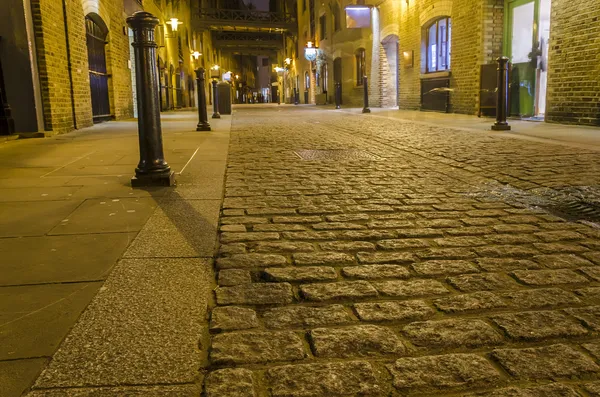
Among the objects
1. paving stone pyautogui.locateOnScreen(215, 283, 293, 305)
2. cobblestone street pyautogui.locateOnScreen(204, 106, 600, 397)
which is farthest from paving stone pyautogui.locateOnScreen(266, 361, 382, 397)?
paving stone pyautogui.locateOnScreen(215, 283, 293, 305)

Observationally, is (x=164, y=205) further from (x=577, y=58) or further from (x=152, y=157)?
(x=577, y=58)

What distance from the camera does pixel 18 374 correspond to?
142cm

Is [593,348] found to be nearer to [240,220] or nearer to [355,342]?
[355,342]

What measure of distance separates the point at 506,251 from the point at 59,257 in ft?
7.15

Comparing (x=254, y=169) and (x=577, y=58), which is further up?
(x=577, y=58)

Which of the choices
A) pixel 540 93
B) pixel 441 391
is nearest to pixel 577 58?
pixel 540 93

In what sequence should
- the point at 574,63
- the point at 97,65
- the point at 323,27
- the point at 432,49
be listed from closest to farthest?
the point at 574,63, the point at 97,65, the point at 432,49, the point at 323,27

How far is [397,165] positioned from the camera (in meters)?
5.42

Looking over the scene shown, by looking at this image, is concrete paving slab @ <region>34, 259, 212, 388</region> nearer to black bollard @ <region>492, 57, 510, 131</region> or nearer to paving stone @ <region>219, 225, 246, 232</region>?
paving stone @ <region>219, 225, 246, 232</region>

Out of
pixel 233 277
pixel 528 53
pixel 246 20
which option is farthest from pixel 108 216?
pixel 246 20

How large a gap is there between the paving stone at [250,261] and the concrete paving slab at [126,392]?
0.98 metres

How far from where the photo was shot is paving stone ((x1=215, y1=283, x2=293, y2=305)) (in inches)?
76.7

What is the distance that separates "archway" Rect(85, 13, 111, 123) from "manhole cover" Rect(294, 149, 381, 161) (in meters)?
7.77

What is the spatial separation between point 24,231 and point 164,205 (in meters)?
0.88
